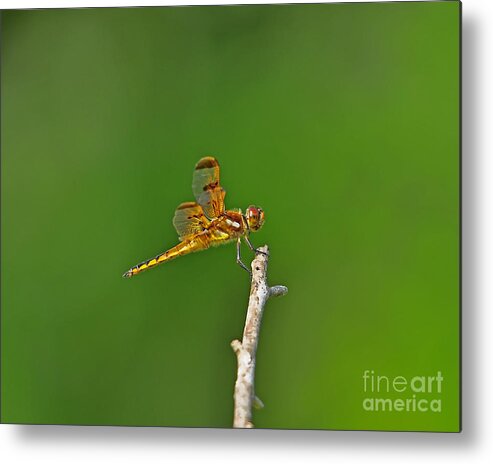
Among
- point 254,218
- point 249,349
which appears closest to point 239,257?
point 254,218

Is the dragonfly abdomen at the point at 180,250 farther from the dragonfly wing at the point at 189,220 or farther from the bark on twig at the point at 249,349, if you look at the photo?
the bark on twig at the point at 249,349

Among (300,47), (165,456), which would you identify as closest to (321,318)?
(165,456)

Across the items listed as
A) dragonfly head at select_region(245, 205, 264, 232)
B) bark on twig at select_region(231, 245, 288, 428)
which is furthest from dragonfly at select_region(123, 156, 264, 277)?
bark on twig at select_region(231, 245, 288, 428)

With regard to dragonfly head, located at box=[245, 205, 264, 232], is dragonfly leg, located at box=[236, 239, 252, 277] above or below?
below

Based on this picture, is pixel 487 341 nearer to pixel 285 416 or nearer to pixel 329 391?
A: pixel 329 391

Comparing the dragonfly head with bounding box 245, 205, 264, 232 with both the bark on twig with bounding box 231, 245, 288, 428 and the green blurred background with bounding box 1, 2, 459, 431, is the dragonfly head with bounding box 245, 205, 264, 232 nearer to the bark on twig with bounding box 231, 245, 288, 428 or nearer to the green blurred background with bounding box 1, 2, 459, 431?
the green blurred background with bounding box 1, 2, 459, 431

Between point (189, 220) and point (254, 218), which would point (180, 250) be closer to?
point (189, 220)

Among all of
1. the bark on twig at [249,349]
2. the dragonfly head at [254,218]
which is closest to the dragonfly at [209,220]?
the dragonfly head at [254,218]
